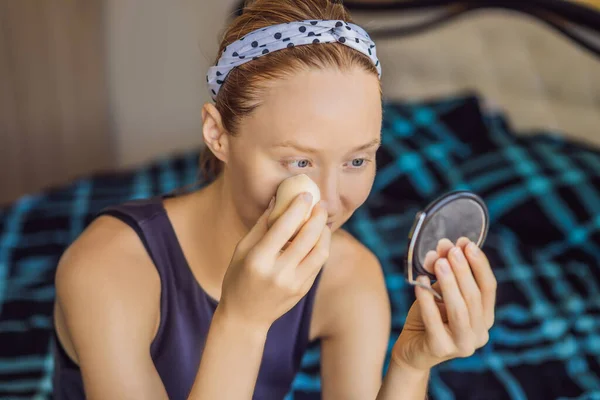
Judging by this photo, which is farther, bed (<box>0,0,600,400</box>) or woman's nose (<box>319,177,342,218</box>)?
bed (<box>0,0,600,400</box>)

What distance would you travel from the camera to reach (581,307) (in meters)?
1.66

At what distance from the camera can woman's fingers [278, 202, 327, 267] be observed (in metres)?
0.67

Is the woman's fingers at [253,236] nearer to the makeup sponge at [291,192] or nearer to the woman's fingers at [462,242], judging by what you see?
the makeup sponge at [291,192]

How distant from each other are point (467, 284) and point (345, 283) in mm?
325

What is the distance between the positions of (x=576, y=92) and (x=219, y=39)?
5.44ft

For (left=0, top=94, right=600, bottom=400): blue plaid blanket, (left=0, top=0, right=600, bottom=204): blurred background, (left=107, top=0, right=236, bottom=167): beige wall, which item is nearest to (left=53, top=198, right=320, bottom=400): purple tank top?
(left=0, top=94, right=600, bottom=400): blue plaid blanket

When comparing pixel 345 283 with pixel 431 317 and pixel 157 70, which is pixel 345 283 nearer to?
pixel 431 317

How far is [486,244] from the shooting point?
1801mm

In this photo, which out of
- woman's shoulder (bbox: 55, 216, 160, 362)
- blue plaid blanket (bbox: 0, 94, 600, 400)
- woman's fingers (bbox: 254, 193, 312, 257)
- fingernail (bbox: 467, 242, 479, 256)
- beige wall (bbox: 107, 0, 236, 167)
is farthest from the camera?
beige wall (bbox: 107, 0, 236, 167)

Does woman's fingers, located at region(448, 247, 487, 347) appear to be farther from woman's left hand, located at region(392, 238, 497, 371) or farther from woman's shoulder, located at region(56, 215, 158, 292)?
woman's shoulder, located at region(56, 215, 158, 292)

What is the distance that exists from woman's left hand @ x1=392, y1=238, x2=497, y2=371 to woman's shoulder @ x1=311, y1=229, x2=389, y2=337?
0.24m

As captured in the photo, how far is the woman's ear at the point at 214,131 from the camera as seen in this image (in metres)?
0.82

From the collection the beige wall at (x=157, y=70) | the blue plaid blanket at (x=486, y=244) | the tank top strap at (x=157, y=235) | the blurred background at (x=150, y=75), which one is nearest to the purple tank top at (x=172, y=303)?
the tank top strap at (x=157, y=235)

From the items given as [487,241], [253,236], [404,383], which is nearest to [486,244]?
[487,241]
